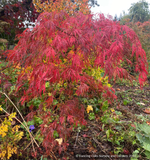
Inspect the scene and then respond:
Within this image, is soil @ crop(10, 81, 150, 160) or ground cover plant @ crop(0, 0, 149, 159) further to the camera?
soil @ crop(10, 81, 150, 160)

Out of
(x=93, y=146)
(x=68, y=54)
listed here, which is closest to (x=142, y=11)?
(x=68, y=54)

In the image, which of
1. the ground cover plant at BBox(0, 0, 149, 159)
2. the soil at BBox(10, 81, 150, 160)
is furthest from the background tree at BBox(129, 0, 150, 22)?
the soil at BBox(10, 81, 150, 160)

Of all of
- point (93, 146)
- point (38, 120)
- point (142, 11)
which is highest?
point (142, 11)

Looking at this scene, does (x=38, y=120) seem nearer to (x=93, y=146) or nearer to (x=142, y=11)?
(x=93, y=146)

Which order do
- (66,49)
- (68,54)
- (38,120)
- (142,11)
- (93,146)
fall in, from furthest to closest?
1. (142,11)
2. (38,120)
3. (93,146)
4. (68,54)
5. (66,49)

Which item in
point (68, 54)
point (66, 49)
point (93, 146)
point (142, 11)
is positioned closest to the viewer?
point (66, 49)

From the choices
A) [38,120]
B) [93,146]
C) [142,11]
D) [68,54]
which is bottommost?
[93,146]

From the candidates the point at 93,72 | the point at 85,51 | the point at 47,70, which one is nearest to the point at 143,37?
the point at 93,72

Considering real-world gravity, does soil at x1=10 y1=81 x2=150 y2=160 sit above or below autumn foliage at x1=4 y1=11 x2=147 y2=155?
below

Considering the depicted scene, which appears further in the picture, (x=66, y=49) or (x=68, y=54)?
(x=68, y=54)

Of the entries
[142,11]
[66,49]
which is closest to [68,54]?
[66,49]

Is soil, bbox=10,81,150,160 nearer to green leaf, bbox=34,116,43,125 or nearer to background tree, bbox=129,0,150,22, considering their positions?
green leaf, bbox=34,116,43,125

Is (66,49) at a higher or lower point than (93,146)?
higher

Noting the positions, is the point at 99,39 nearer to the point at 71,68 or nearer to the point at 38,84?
the point at 71,68
